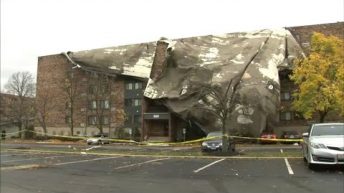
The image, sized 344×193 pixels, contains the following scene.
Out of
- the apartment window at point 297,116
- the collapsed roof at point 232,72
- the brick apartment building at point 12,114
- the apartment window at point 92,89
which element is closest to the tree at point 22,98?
the brick apartment building at point 12,114

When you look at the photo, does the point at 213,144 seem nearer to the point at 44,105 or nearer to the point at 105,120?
the point at 105,120

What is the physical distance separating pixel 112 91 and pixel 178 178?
2345 inches

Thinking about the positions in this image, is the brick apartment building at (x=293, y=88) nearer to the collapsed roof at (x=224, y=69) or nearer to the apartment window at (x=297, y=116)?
the apartment window at (x=297, y=116)

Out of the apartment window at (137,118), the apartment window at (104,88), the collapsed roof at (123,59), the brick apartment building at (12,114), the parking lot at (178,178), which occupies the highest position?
the collapsed roof at (123,59)

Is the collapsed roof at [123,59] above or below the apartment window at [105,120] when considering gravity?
above

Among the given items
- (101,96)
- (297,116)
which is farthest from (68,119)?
(297,116)

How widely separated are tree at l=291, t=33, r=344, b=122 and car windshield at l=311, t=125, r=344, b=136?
1223 inches

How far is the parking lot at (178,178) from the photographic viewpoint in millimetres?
12406

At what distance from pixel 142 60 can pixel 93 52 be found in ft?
29.2

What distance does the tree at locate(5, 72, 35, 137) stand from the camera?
84.8 meters

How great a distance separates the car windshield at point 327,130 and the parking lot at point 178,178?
117cm

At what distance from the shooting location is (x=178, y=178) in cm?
1449

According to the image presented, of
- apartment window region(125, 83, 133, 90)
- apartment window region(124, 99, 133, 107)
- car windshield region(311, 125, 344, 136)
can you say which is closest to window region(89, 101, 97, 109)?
apartment window region(124, 99, 133, 107)

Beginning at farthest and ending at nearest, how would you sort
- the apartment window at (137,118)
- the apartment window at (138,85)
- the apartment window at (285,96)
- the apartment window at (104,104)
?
1. the apartment window at (104,104)
2. the apartment window at (138,85)
3. the apartment window at (137,118)
4. the apartment window at (285,96)
